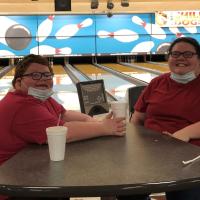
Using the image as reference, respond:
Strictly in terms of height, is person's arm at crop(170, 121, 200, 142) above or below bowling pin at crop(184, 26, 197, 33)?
below

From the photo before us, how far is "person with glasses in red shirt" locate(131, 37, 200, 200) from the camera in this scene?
2379mm

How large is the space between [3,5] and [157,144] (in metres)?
11.7

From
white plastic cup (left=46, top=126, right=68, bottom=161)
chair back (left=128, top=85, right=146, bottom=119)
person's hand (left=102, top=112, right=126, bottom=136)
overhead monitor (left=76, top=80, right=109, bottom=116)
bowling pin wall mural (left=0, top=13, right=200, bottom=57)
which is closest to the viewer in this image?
white plastic cup (left=46, top=126, right=68, bottom=161)

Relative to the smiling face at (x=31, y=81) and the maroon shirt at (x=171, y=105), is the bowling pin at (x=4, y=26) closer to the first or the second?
the maroon shirt at (x=171, y=105)

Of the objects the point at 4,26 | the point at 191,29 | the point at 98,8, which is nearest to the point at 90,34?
the point at 98,8

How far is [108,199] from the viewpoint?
2.13m

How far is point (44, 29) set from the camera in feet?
46.5

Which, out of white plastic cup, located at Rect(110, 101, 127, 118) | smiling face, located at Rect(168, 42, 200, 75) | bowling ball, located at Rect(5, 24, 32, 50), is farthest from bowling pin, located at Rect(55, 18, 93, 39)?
white plastic cup, located at Rect(110, 101, 127, 118)

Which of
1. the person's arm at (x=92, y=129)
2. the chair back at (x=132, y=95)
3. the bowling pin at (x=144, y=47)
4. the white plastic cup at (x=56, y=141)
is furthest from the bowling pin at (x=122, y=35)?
the white plastic cup at (x=56, y=141)

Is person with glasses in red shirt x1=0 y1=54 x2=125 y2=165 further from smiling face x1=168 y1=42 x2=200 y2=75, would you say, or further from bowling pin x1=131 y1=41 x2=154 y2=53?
bowling pin x1=131 y1=41 x2=154 y2=53

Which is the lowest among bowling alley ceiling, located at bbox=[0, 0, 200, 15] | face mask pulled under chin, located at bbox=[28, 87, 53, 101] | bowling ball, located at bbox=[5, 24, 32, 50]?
bowling ball, located at bbox=[5, 24, 32, 50]

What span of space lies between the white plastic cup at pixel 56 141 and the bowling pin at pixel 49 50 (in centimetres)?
1264

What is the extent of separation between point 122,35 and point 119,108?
40.7 feet

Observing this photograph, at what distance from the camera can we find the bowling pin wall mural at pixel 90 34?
14.0 metres
